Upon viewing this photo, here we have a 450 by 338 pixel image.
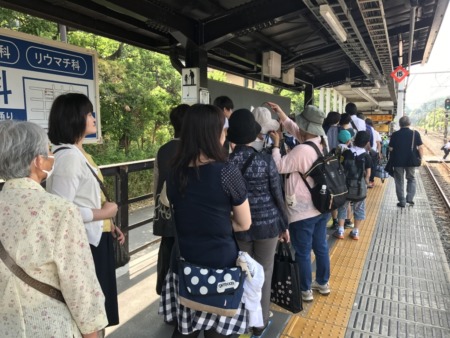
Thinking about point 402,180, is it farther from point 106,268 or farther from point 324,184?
point 106,268

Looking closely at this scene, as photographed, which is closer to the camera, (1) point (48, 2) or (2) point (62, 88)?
(2) point (62, 88)

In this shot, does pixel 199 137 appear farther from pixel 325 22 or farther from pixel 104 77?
pixel 104 77

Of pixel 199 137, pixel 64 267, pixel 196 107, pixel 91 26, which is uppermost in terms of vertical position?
pixel 91 26

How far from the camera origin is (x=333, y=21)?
4.14 m

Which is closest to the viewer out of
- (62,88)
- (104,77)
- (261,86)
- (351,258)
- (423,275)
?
(62,88)

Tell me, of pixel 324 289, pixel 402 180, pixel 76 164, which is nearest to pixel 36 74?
pixel 76 164

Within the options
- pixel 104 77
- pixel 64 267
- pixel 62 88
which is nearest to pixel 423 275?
pixel 64 267

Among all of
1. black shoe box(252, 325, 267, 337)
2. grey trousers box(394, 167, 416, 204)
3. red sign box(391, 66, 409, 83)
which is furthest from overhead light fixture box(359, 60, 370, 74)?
black shoe box(252, 325, 267, 337)

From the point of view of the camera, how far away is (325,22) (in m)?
4.11

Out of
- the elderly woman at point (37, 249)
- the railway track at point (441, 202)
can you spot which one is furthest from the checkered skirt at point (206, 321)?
the railway track at point (441, 202)

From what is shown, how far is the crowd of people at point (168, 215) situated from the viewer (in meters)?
1.12

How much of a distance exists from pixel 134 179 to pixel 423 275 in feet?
21.2

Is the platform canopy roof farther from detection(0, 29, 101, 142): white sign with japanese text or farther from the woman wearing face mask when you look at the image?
the woman wearing face mask

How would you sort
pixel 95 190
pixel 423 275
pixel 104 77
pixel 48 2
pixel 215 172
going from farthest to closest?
pixel 104 77
pixel 423 275
pixel 48 2
pixel 95 190
pixel 215 172
